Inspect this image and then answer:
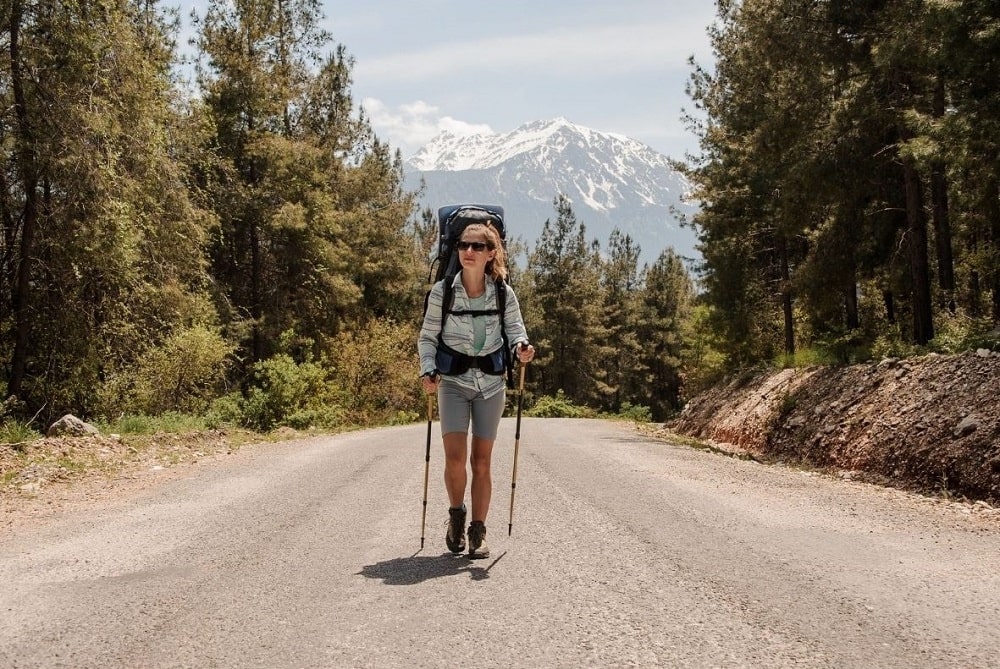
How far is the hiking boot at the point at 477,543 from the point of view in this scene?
506cm

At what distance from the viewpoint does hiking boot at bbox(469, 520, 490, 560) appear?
506 centimetres

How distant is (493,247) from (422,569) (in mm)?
2187

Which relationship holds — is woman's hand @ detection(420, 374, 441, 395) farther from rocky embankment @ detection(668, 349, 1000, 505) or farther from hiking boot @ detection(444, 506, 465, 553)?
rocky embankment @ detection(668, 349, 1000, 505)

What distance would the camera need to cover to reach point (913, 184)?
48.8 ft

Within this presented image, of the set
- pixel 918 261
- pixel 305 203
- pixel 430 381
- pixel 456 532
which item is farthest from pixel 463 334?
pixel 305 203

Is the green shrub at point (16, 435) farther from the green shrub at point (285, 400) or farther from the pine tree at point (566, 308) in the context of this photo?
the pine tree at point (566, 308)

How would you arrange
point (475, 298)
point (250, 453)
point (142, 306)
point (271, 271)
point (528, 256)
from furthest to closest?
point (528, 256)
point (271, 271)
point (142, 306)
point (250, 453)
point (475, 298)

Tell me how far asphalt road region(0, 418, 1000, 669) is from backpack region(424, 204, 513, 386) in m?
1.37

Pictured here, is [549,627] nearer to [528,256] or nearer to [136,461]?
[136,461]

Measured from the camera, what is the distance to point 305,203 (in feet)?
90.4

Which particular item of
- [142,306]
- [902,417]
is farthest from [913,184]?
[142,306]

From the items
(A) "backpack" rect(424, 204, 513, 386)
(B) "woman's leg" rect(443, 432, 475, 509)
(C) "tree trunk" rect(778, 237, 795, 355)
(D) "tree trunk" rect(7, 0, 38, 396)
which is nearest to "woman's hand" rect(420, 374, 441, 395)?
(A) "backpack" rect(424, 204, 513, 386)

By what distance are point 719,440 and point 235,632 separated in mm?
16787

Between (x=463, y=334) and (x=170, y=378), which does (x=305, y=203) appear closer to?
(x=170, y=378)
